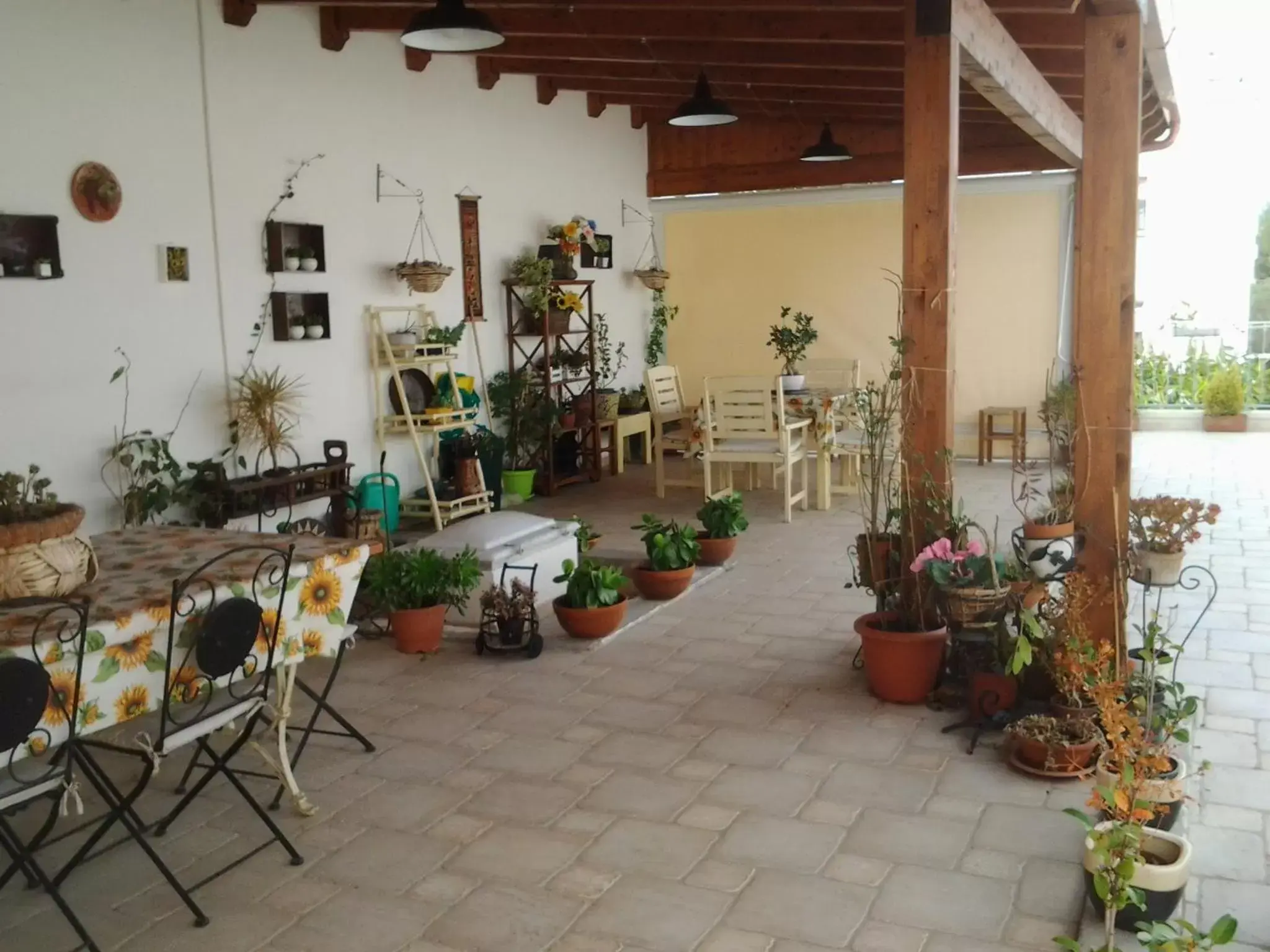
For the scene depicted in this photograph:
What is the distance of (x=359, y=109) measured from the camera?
6.89 m

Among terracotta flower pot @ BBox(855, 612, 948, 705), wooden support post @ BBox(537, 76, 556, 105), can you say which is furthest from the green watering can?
terracotta flower pot @ BBox(855, 612, 948, 705)

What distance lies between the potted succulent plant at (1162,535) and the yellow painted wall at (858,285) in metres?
4.39

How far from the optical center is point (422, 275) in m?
7.07

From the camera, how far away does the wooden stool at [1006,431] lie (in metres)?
9.22

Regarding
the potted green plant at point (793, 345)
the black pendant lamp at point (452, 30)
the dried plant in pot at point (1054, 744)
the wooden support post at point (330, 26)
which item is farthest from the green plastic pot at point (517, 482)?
the dried plant in pot at point (1054, 744)

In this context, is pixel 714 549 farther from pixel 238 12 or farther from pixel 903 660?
pixel 238 12

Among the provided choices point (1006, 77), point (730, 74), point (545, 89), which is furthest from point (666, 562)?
point (545, 89)

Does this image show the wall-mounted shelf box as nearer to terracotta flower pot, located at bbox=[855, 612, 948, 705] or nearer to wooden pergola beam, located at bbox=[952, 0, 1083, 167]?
wooden pergola beam, located at bbox=[952, 0, 1083, 167]

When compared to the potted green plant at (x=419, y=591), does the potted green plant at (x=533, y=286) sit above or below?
above

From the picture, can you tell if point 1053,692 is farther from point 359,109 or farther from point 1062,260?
point 1062,260

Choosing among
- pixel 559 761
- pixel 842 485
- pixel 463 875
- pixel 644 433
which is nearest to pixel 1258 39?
pixel 842 485

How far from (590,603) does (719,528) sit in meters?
1.37

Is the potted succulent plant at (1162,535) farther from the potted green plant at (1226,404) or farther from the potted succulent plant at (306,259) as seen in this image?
the potted green plant at (1226,404)

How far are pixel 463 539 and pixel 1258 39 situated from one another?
7881 mm
